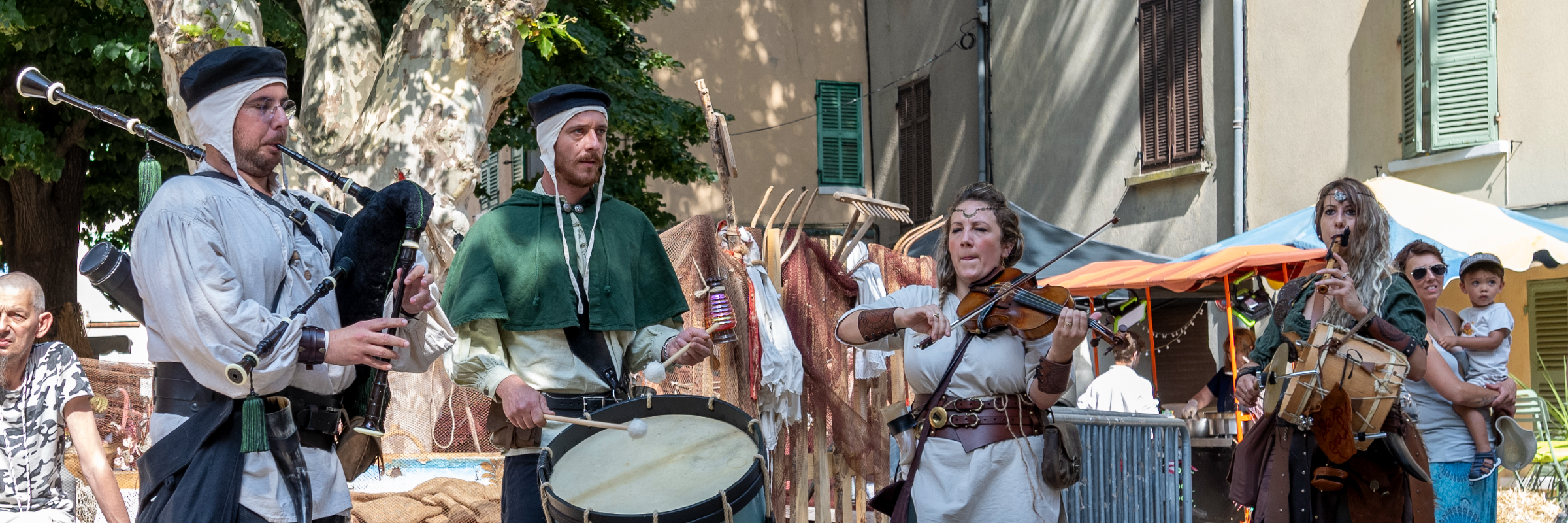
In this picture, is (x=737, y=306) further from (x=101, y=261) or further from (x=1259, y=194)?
(x=1259, y=194)

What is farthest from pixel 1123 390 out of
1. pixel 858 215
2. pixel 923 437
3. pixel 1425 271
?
pixel 923 437

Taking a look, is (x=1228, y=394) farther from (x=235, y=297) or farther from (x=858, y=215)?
(x=235, y=297)

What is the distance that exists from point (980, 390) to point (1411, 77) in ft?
29.9

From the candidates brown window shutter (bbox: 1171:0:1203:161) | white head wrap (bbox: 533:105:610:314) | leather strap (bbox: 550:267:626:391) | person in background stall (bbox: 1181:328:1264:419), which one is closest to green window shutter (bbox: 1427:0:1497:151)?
person in background stall (bbox: 1181:328:1264:419)

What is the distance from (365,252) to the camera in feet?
10.4

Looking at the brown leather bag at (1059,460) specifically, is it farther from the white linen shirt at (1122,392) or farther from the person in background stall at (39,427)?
the white linen shirt at (1122,392)

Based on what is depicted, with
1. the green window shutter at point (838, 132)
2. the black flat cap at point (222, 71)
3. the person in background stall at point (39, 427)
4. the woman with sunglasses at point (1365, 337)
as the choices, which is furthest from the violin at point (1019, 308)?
the green window shutter at point (838, 132)

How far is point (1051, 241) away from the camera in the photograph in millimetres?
12078

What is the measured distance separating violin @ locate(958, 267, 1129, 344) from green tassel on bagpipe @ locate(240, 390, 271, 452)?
2.01 m

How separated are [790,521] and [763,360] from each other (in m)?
1.10

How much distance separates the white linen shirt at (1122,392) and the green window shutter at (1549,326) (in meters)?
3.61

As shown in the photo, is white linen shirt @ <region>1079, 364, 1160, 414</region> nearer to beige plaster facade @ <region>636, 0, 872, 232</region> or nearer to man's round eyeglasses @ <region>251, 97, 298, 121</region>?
man's round eyeglasses @ <region>251, 97, 298, 121</region>

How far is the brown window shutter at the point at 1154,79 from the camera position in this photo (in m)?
14.1

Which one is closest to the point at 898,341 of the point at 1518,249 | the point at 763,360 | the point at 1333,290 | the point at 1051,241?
the point at 1333,290
